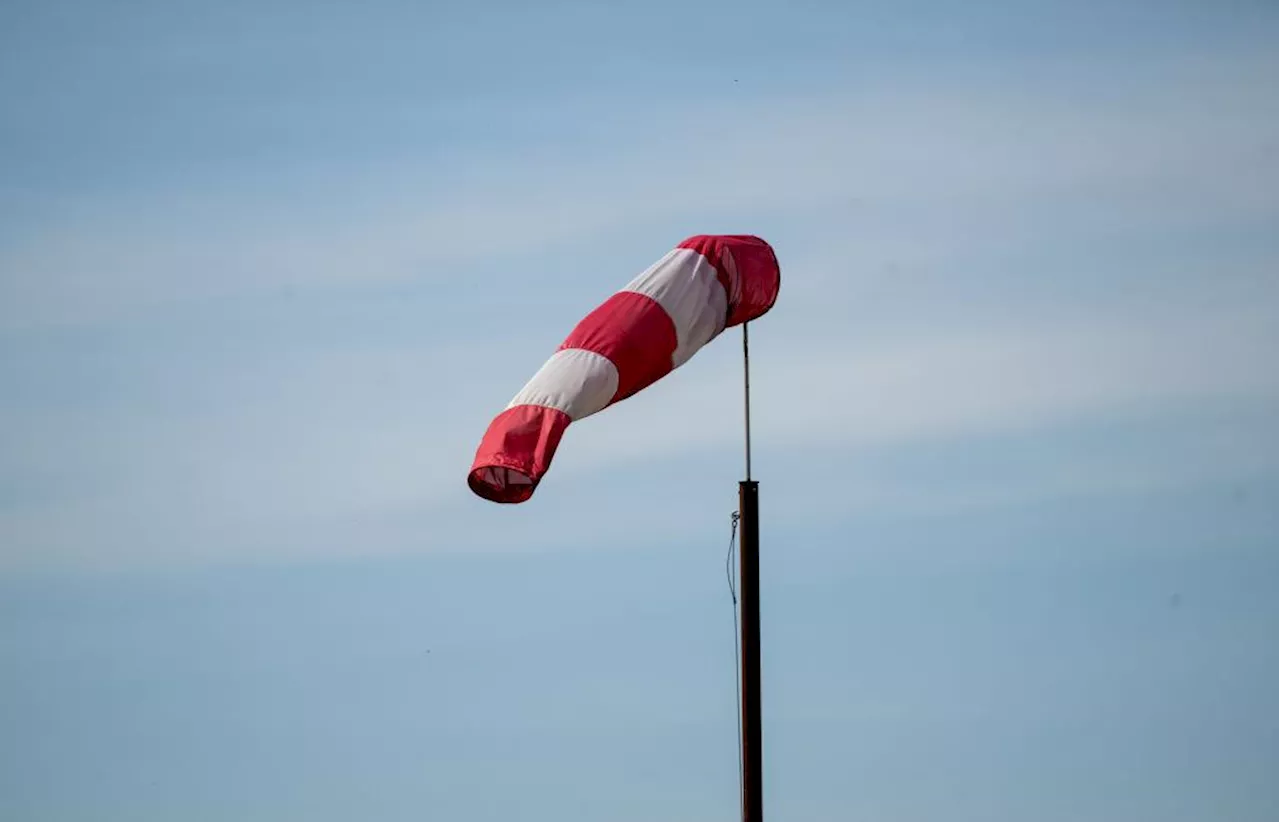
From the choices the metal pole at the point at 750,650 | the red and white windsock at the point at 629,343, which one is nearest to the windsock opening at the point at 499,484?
the red and white windsock at the point at 629,343

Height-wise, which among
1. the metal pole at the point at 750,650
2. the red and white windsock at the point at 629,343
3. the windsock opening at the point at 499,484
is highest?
the red and white windsock at the point at 629,343

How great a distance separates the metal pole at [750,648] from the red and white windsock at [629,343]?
2.25 meters

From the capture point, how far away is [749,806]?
27.3m

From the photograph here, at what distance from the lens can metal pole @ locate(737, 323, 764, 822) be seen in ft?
89.1

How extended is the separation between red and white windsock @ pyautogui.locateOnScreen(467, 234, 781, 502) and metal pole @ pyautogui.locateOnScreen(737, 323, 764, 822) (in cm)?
225

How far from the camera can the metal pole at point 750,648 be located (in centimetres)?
2716

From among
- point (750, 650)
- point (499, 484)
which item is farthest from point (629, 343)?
→ point (750, 650)

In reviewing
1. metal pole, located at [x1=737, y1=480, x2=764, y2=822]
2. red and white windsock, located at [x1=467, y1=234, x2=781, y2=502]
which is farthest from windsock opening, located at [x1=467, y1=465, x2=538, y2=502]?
metal pole, located at [x1=737, y1=480, x2=764, y2=822]

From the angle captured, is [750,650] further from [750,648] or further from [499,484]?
[499,484]

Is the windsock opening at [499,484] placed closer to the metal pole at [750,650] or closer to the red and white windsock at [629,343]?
the red and white windsock at [629,343]

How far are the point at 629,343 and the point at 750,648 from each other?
491cm

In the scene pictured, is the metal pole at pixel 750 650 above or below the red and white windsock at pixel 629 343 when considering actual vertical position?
below

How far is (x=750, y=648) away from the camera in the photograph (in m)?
27.4

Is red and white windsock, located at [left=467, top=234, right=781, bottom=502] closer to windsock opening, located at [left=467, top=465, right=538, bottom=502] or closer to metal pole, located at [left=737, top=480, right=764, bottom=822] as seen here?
windsock opening, located at [left=467, top=465, right=538, bottom=502]
